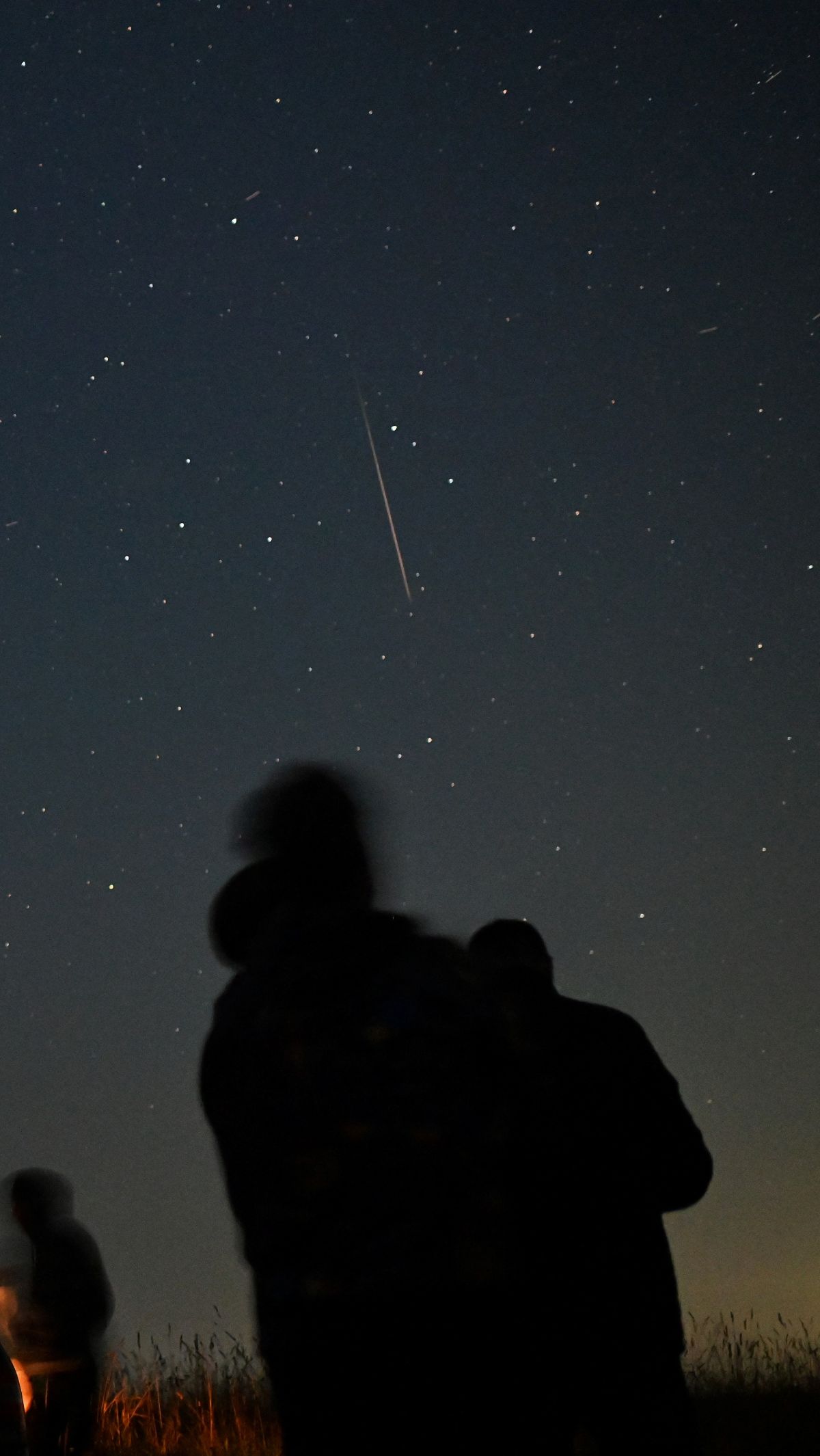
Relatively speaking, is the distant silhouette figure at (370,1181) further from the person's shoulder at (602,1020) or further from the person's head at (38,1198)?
the person's head at (38,1198)

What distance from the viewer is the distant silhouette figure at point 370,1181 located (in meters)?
1.96

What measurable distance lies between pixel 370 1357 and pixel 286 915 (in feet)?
2.17

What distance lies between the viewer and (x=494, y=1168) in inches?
79.7

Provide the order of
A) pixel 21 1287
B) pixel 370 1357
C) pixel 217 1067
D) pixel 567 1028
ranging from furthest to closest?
pixel 21 1287 → pixel 567 1028 → pixel 217 1067 → pixel 370 1357

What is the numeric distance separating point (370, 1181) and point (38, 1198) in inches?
141

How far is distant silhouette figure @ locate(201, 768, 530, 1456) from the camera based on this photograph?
6.43ft

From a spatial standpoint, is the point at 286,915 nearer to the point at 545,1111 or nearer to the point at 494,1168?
the point at 494,1168

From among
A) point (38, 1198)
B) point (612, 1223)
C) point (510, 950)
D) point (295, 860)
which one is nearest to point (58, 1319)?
point (38, 1198)

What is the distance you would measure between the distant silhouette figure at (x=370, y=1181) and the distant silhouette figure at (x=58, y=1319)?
10.8 feet

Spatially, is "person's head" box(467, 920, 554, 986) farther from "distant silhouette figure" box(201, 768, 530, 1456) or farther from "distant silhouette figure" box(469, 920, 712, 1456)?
"distant silhouette figure" box(201, 768, 530, 1456)

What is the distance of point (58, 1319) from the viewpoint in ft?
16.2

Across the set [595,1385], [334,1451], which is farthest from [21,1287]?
[334,1451]

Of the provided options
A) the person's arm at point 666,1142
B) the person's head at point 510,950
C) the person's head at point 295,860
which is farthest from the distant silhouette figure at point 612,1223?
the person's head at point 295,860

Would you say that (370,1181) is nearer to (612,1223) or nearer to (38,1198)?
(612,1223)
